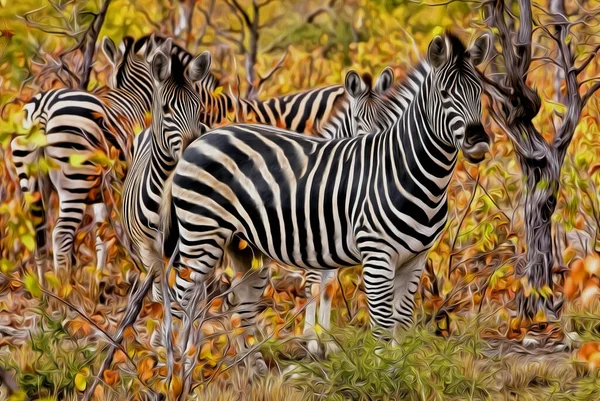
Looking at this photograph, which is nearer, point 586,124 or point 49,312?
point 49,312

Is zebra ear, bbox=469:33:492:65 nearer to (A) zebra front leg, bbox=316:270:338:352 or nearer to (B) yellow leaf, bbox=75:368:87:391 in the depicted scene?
(A) zebra front leg, bbox=316:270:338:352

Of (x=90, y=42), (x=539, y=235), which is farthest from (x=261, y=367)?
(x=90, y=42)

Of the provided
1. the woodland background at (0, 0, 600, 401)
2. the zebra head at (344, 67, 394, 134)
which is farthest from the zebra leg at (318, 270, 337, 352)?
the zebra head at (344, 67, 394, 134)

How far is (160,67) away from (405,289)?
204 centimetres

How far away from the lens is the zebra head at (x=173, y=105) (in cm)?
619

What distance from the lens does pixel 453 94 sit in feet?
18.4

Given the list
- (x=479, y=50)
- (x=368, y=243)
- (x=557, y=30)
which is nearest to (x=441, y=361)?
(x=368, y=243)

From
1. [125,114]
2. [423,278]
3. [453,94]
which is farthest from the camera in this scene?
[125,114]

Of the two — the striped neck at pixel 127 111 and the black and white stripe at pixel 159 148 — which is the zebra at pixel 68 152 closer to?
the striped neck at pixel 127 111

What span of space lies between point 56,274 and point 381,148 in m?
2.69

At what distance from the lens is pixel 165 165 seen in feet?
21.1

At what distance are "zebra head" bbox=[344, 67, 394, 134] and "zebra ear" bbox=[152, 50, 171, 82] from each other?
158 cm

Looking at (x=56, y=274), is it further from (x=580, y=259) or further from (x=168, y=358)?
(x=580, y=259)

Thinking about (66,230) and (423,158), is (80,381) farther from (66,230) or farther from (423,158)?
(423,158)
